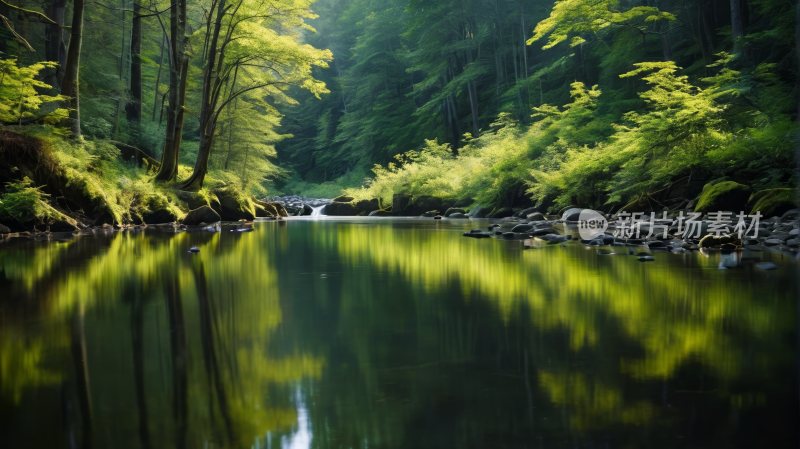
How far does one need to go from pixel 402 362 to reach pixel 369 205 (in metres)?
23.2

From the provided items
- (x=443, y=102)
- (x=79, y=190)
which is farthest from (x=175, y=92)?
(x=443, y=102)

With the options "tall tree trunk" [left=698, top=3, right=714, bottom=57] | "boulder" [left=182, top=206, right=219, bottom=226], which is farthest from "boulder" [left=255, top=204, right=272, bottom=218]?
"tall tree trunk" [left=698, top=3, right=714, bottom=57]

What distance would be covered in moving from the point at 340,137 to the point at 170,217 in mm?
30683

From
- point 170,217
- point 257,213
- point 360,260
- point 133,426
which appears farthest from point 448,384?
point 257,213

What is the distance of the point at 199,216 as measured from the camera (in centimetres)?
1413

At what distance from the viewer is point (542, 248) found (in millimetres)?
7086

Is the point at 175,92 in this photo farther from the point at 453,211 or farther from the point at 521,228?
the point at 521,228

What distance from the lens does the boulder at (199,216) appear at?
1398cm

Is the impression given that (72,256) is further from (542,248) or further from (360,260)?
(542,248)

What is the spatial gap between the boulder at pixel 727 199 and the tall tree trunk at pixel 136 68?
660 inches

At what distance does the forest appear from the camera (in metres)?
11.0

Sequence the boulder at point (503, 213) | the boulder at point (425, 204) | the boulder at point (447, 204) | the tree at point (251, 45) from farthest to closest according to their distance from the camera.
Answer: the boulder at point (425, 204)
the boulder at point (447, 204)
the boulder at point (503, 213)
the tree at point (251, 45)

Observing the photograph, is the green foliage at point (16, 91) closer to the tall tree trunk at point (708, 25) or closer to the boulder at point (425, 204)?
the boulder at point (425, 204)

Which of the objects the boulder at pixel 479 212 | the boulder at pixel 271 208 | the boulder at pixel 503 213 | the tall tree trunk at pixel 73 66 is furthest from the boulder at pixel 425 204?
the tall tree trunk at pixel 73 66
